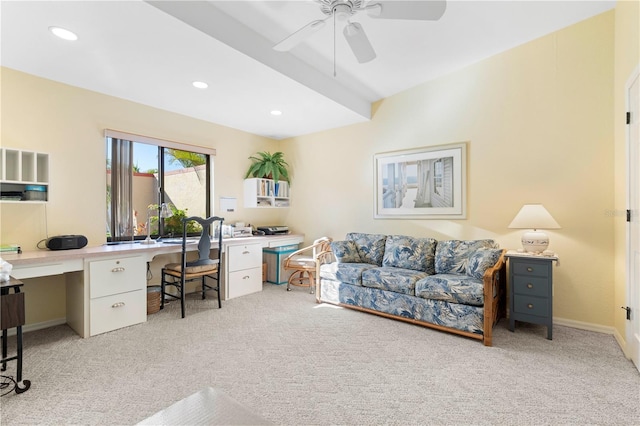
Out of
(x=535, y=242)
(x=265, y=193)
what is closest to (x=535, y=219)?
(x=535, y=242)

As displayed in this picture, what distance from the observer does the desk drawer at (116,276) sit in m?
2.82

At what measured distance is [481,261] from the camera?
2.94 metres

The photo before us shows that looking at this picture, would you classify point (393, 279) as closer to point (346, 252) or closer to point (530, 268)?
point (346, 252)

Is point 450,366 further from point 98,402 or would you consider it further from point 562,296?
point 98,402

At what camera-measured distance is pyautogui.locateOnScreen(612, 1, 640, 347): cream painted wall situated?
7.77ft

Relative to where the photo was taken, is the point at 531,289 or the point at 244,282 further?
the point at 244,282

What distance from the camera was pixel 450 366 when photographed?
228 cm

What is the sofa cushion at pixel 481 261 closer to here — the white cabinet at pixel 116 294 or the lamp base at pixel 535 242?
the lamp base at pixel 535 242

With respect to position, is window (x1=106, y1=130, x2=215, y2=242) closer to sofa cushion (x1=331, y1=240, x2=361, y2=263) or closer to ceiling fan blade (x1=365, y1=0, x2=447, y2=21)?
sofa cushion (x1=331, y1=240, x2=361, y2=263)

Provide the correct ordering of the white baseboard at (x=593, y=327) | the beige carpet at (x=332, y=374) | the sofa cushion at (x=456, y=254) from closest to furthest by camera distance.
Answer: the beige carpet at (x=332, y=374)
the white baseboard at (x=593, y=327)
the sofa cushion at (x=456, y=254)

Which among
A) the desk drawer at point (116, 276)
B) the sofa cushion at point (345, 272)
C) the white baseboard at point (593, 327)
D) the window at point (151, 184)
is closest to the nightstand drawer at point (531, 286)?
the white baseboard at point (593, 327)

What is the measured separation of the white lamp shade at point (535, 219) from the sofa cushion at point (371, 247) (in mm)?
1509

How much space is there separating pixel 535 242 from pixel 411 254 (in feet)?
4.00

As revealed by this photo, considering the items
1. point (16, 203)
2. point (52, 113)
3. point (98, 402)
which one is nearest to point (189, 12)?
point (52, 113)
